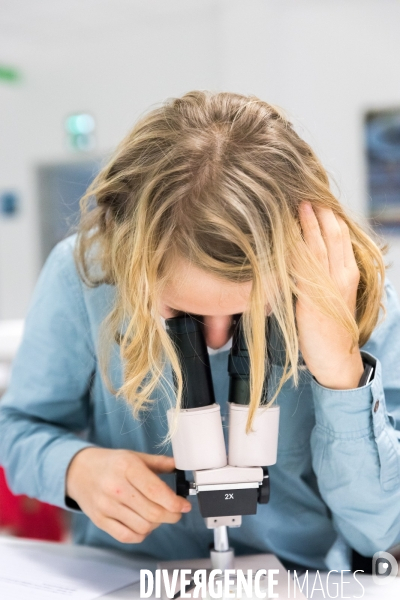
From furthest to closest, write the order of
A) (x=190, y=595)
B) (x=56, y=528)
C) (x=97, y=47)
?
(x=97, y=47) → (x=56, y=528) → (x=190, y=595)

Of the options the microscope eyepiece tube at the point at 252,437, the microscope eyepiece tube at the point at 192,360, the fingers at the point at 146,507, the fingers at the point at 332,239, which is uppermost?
the fingers at the point at 332,239

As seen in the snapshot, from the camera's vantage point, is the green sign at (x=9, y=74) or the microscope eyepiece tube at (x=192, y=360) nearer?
the microscope eyepiece tube at (x=192, y=360)

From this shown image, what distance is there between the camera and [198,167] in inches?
32.3

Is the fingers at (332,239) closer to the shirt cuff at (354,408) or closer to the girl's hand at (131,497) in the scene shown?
the shirt cuff at (354,408)

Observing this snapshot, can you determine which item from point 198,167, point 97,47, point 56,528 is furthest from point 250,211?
point 97,47

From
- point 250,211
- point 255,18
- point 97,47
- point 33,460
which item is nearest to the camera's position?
point 250,211

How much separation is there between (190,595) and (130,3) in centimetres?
490

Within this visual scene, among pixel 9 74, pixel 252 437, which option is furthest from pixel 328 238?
pixel 9 74

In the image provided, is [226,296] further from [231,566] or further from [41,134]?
[41,134]

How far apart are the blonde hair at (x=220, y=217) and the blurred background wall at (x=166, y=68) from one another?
3715mm

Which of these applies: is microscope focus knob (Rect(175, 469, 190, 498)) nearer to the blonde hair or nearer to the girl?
the girl

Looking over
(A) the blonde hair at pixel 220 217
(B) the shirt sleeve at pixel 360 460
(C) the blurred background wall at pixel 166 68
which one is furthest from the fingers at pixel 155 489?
(C) the blurred background wall at pixel 166 68

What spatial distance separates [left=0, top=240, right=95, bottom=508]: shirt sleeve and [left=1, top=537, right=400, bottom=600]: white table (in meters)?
0.12

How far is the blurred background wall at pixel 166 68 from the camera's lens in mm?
5035
